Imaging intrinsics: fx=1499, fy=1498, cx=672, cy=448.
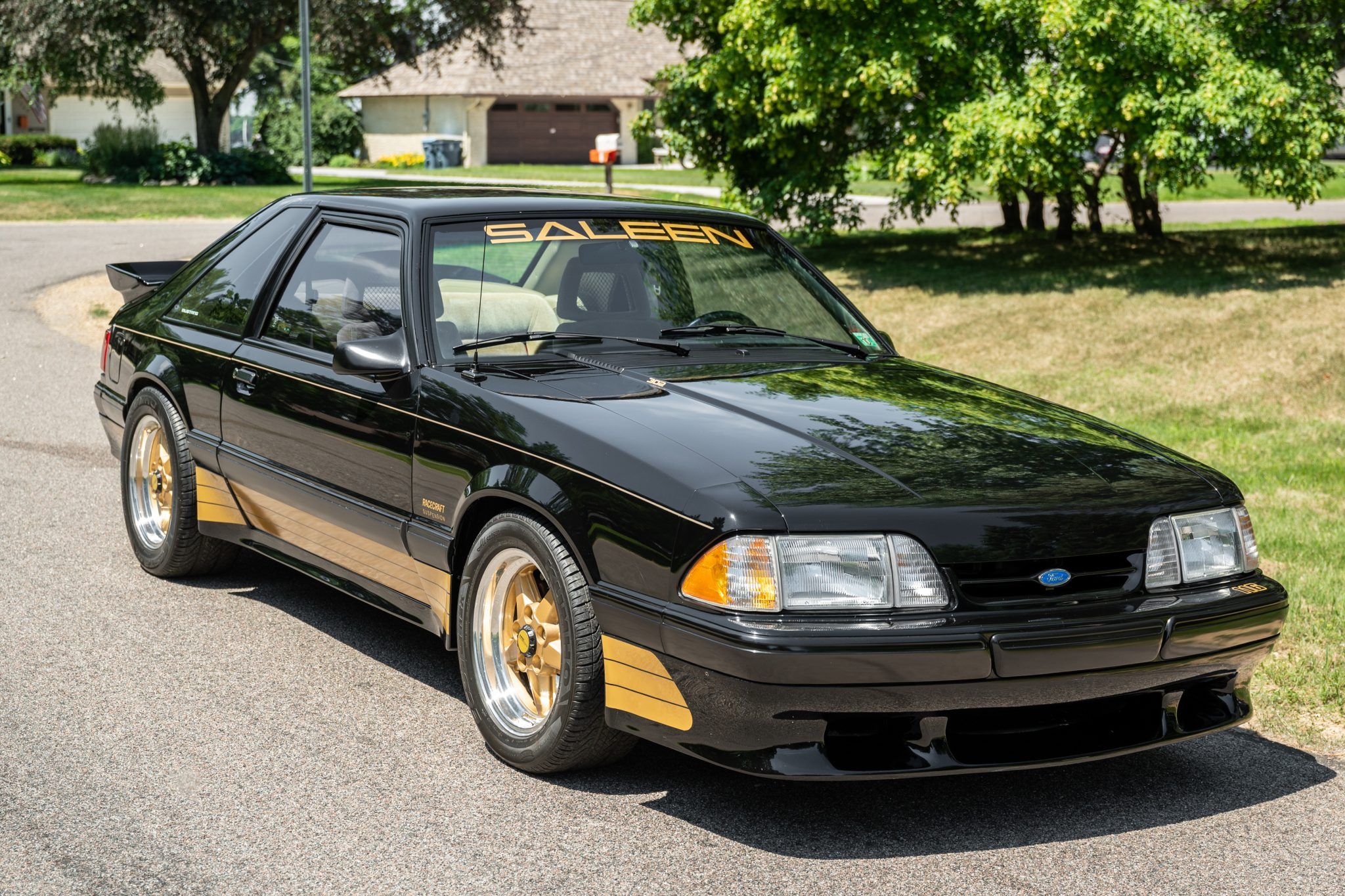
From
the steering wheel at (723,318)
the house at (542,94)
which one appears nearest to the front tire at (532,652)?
the steering wheel at (723,318)

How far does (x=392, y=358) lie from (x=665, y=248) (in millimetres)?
1091

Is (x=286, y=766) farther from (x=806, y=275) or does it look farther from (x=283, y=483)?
(x=806, y=275)

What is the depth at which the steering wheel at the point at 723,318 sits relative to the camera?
194 inches

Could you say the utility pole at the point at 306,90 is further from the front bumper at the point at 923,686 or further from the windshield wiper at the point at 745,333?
the front bumper at the point at 923,686

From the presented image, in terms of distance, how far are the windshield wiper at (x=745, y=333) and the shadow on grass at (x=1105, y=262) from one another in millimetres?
10303

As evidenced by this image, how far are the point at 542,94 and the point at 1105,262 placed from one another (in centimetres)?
4354

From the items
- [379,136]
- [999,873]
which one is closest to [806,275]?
[999,873]

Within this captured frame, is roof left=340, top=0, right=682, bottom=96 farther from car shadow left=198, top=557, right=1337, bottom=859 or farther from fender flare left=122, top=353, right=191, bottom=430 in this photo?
car shadow left=198, top=557, right=1337, bottom=859

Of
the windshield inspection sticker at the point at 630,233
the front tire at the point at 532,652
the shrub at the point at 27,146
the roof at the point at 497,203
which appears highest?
the shrub at the point at 27,146

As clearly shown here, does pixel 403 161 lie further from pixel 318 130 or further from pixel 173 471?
pixel 173 471

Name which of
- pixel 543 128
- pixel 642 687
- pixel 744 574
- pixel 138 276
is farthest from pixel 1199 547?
pixel 543 128

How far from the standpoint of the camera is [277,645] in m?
5.24

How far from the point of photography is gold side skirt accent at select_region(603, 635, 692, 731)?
361cm

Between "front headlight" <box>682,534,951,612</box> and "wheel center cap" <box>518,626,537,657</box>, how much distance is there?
728 millimetres
